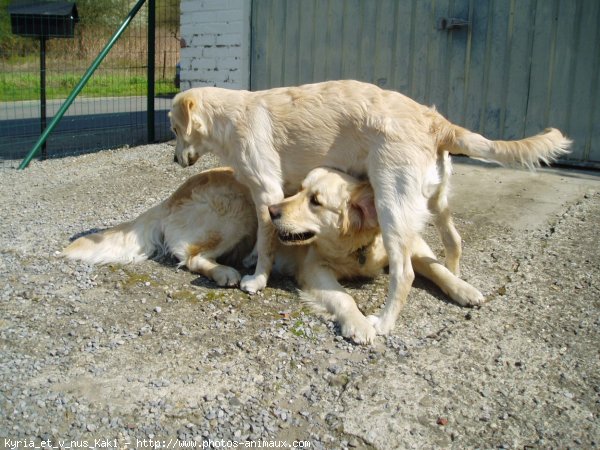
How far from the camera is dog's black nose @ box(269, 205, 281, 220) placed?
3.52 meters

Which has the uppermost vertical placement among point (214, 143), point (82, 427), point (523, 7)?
point (523, 7)

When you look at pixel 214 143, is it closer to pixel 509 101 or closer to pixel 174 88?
pixel 509 101

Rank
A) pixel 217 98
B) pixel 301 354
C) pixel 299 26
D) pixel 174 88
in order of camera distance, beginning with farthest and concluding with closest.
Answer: pixel 174 88 < pixel 299 26 < pixel 217 98 < pixel 301 354

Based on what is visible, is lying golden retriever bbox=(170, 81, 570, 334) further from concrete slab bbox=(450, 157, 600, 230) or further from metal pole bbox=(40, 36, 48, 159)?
metal pole bbox=(40, 36, 48, 159)

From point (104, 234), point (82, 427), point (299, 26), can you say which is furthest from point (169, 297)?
point (299, 26)

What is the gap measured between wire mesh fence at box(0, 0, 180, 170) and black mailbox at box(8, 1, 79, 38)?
14 cm

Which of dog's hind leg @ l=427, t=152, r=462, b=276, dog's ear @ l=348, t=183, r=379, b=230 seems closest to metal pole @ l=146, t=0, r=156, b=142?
dog's ear @ l=348, t=183, r=379, b=230

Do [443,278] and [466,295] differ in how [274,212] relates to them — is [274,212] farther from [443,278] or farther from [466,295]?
[466,295]

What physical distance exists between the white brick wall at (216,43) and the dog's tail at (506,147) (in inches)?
212

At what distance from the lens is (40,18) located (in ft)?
24.3

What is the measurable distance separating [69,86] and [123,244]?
829cm

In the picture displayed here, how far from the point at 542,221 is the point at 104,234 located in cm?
361

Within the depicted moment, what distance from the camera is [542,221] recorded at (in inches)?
195

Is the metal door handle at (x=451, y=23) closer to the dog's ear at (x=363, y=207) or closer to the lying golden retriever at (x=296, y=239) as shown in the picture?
the lying golden retriever at (x=296, y=239)
